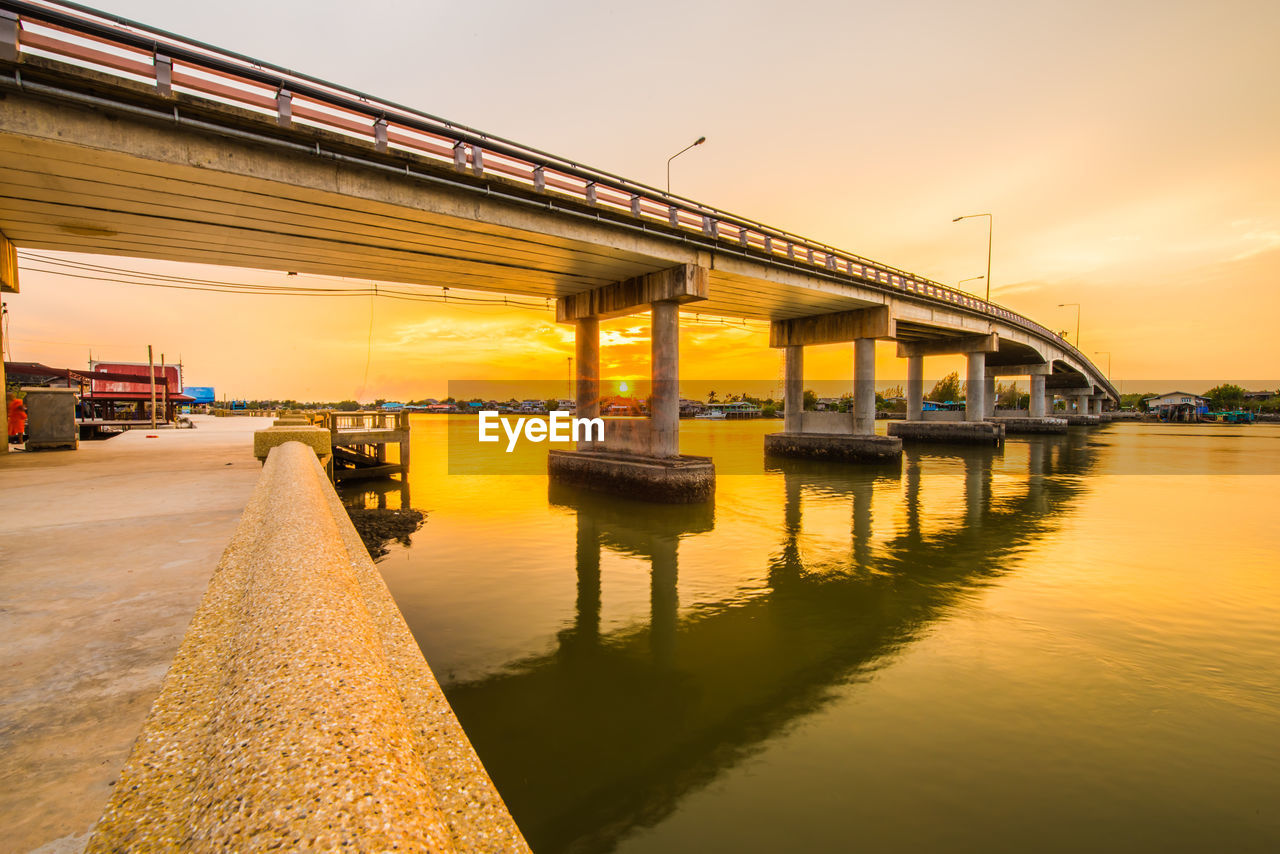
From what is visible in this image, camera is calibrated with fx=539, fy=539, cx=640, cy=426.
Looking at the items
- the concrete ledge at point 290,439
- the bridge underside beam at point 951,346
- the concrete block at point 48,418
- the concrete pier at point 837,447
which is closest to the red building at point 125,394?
the concrete block at point 48,418

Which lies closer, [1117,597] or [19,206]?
[1117,597]

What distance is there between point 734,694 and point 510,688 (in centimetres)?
283

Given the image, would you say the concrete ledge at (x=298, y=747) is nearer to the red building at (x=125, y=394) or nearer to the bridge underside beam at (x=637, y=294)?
the bridge underside beam at (x=637, y=294)

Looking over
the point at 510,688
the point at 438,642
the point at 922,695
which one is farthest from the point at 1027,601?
the point at 438,642

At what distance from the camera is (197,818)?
1.56 meters

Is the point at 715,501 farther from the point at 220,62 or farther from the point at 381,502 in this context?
the point at 220,62

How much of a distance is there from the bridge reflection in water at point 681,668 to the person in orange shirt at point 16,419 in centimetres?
1980

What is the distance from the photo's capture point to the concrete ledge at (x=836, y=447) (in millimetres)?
30375

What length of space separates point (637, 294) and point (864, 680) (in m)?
16.8

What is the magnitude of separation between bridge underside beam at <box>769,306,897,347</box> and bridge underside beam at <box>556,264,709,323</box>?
1524 centimetres

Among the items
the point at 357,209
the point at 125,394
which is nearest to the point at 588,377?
the point at 357,209

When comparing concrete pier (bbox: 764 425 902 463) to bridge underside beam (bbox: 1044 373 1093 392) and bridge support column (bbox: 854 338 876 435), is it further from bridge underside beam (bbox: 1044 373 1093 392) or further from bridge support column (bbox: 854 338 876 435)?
bridge underside beam (bbox: 1044 373 1093 392)

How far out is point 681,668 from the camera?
7.46 m

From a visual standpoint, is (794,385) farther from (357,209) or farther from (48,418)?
(48,418)
